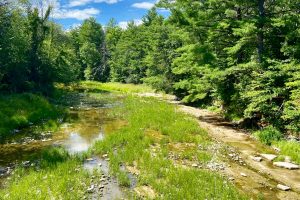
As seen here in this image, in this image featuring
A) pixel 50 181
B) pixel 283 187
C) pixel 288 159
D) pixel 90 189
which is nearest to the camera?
pixel 90 189

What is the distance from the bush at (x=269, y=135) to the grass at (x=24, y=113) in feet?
48.9

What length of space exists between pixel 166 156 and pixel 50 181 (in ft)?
20.4

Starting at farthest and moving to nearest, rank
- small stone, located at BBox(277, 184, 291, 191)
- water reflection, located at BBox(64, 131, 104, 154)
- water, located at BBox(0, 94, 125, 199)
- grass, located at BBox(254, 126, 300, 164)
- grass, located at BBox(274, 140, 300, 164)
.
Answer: water reflection, located at BBox(64, 131, 104, 154)
grass, located at BBox(254, 126, 300, 164)
grass, located at BBox(274, 140, 300, 164)
water, located at BBox(0, 94, 125, 199)
small stone, located at BBox(277, 184, 291, 191)

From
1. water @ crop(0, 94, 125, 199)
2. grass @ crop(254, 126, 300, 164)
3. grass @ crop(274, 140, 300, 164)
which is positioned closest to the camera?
water @ crop(0, 94, 125, 199)

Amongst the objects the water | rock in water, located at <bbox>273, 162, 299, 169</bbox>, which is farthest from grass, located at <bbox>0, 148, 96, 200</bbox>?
rock in water, located at <bbox>273, 162, 299, 169</bbox>

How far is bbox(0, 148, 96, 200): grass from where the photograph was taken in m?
11.0

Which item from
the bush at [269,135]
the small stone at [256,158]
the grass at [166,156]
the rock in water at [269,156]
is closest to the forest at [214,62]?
the bush at [269,135]

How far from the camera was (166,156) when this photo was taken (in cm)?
1645

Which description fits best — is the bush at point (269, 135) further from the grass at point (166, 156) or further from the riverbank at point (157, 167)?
the grass at point (166, 156)

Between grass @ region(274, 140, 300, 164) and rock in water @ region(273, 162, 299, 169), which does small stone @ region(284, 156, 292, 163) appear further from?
rock in water @ region(273, 162, 299, 169)

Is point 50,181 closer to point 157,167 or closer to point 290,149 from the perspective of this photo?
point 157,167

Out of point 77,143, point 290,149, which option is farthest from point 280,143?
point 77,143

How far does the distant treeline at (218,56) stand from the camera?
71.6 ft

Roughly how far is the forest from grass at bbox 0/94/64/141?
0.33 ft
